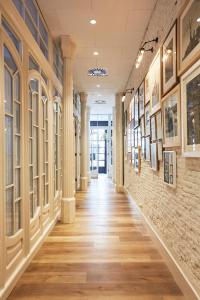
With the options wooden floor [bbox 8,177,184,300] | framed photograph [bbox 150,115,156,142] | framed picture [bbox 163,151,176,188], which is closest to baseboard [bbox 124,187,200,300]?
wooden floor [bbox 8,177,184,300]

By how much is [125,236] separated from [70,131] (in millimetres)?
2432

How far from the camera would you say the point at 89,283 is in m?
3.03

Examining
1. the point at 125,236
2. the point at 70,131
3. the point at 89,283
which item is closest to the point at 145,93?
the point at 70,131

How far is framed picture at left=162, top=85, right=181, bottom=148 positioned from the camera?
9.65 ft

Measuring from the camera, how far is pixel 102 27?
504cm

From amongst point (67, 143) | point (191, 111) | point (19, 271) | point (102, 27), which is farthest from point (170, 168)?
point (102, 27)

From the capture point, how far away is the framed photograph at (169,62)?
9.96ft

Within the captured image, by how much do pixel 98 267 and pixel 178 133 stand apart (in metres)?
2.03

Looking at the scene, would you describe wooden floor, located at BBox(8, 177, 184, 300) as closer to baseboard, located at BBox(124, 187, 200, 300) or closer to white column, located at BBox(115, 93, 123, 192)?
baseboard, located at BBox(124, 187, 200, 300)

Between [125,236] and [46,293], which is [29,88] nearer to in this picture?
[46,293]

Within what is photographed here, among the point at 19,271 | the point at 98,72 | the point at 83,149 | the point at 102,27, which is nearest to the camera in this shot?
the point at 19,271


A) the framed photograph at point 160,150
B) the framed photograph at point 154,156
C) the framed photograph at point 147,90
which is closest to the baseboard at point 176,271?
the framed photograph at point 154,156

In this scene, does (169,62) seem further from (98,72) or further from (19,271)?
(98,72)

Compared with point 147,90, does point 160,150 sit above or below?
below
